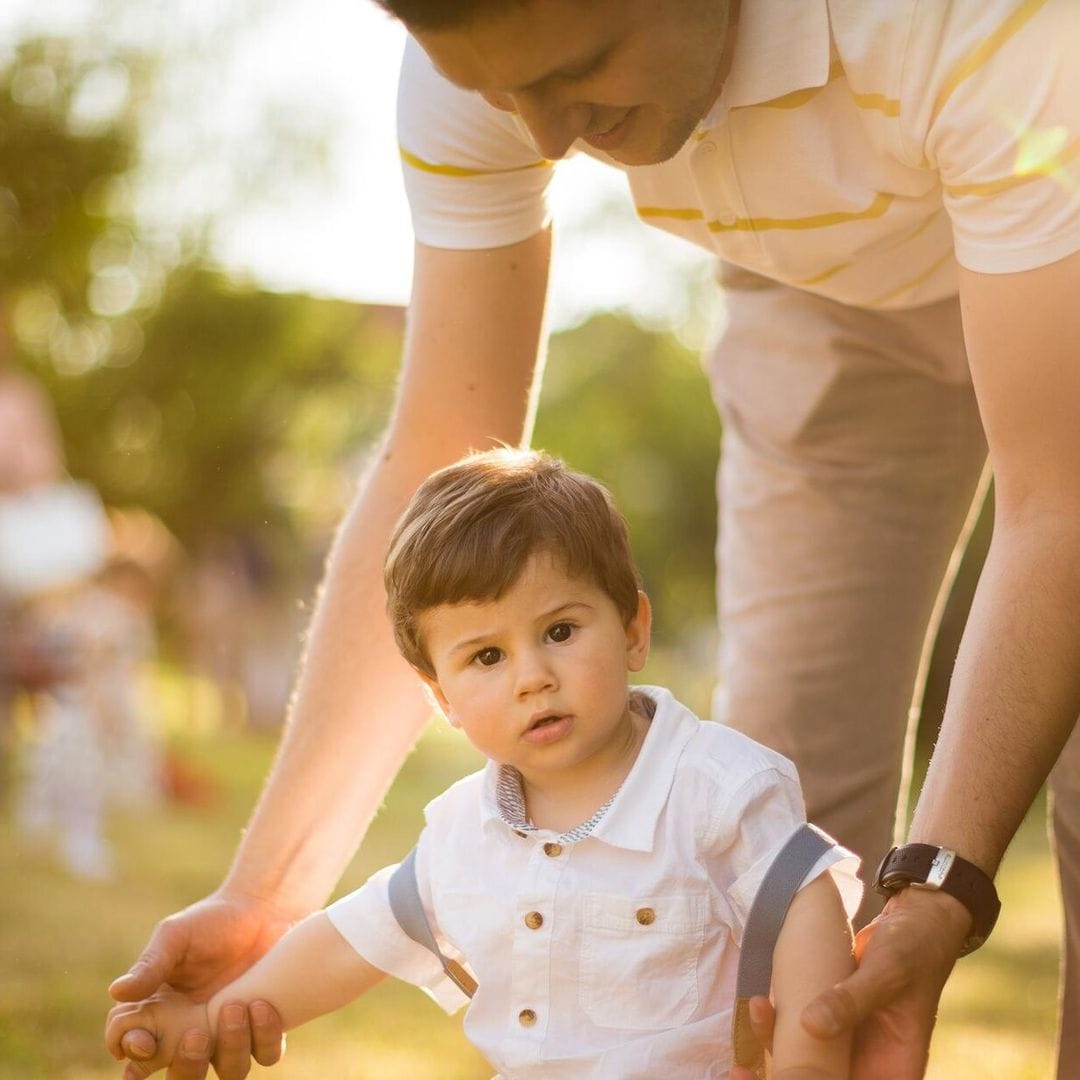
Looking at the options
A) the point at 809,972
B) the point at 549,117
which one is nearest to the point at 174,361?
the point at 549,117

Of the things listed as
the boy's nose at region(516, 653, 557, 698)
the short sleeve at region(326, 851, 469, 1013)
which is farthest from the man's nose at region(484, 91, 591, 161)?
the short sleeve at region(326, 851, 469, 1013)

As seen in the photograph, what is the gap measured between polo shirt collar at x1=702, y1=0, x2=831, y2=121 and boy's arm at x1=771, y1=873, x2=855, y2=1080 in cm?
86

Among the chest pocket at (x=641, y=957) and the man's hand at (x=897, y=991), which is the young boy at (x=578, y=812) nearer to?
the chest pocket at (x=641, y=957)

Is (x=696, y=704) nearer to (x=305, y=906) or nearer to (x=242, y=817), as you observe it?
(x=242, y=817)

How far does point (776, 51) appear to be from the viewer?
174cm

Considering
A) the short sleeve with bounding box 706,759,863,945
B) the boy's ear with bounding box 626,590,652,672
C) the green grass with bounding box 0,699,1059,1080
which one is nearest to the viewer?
the short sleeve with bounding box 706,759,863,945

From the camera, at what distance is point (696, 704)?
46.0ft

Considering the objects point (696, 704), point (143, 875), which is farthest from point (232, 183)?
point (143, 875)

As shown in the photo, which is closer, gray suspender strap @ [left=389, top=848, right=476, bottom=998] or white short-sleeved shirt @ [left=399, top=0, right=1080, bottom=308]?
white short-sleeved shirt @ [left=399, top=0, right=1080, bottom=308]

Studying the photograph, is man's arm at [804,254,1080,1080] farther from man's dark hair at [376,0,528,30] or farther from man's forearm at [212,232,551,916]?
man's forearm at [212,232,551,916]

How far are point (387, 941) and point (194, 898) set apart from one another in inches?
151

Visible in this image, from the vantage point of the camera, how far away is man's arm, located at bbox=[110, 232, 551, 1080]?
6.86ft

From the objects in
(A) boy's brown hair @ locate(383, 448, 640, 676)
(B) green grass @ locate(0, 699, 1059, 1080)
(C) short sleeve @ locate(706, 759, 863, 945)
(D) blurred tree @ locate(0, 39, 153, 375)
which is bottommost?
(B) green grass @ locate(0, 699, 1059, 1080)

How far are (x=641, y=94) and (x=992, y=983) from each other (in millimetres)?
3770
